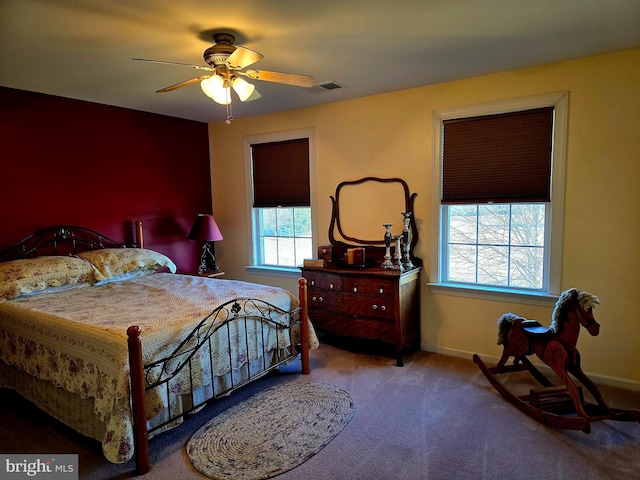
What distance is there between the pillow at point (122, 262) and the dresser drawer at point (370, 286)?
6.07ft

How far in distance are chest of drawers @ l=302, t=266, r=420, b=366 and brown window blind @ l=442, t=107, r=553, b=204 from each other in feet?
2.92

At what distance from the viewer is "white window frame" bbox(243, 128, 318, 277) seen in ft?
14.4

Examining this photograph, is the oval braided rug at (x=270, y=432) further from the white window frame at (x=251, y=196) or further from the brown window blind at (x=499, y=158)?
the brown window blind at (x=499, y=158)

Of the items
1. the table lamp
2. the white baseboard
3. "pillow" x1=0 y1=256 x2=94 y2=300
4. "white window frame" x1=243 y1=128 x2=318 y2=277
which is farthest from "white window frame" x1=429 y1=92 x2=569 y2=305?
"pillow" x1=0 y1=256 x2=94 y2=300

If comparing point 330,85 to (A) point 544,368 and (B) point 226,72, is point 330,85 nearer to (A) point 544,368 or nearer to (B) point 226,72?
(B) point 226,72

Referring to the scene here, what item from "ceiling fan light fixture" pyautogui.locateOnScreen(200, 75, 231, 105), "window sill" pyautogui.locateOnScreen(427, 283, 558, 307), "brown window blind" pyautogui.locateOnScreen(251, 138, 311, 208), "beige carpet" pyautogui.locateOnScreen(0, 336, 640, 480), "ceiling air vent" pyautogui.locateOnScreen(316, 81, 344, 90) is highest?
"ceiling air vent" pyautogui.locateOnScreen(316, 81, 344, 90)

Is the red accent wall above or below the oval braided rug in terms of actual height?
above

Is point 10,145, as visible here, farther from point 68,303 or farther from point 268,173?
point 268,173

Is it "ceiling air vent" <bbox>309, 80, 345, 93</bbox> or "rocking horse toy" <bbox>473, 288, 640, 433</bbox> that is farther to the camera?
"ceiling air vent" <bbox>309, 80, 345, 93</bbox>

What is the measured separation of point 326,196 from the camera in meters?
4.33

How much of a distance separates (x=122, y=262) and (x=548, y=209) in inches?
146

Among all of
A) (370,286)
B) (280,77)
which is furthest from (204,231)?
(280,77)

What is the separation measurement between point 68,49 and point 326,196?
252 cm

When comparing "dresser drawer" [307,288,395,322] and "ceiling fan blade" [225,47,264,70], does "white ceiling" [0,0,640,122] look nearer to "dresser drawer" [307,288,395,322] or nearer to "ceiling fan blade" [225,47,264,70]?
"ceiling fan blade" [225,47,264,70]
